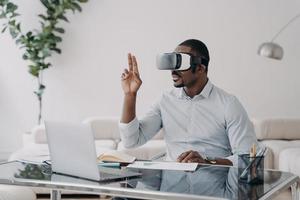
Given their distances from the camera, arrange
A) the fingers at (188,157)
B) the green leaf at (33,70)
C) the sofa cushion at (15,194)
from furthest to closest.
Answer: the green leaf at (33,70) < the sofa cushion at (15,194) < the fingers at (188,157)

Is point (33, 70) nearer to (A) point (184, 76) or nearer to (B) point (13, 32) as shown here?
(B) point (13, 32)

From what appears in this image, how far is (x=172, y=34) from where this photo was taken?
514 centimetres

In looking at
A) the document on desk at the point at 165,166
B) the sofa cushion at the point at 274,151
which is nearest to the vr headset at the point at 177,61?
the document on desk at the point at 165,166

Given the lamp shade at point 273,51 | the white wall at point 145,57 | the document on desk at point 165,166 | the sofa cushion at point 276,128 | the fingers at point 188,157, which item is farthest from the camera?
the white wall at point 145,57

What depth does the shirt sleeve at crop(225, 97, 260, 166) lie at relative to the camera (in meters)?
2.28

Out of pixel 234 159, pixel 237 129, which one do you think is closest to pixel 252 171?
pixel 234 159

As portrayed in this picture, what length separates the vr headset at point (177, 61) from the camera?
7.00 ft

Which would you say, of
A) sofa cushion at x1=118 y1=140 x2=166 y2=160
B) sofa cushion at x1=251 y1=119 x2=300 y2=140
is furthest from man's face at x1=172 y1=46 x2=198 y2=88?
sofa cushion at x1=251 y1=119 x2=300 y2=140

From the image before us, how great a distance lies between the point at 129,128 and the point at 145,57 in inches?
115

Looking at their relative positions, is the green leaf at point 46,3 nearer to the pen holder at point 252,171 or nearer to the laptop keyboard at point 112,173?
the laptop keyboard at point 112,173

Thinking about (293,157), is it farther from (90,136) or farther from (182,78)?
(90,136)

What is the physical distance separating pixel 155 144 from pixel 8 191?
1963 mm

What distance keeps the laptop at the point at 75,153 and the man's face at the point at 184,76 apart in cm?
65

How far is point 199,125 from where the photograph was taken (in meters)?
2.41
